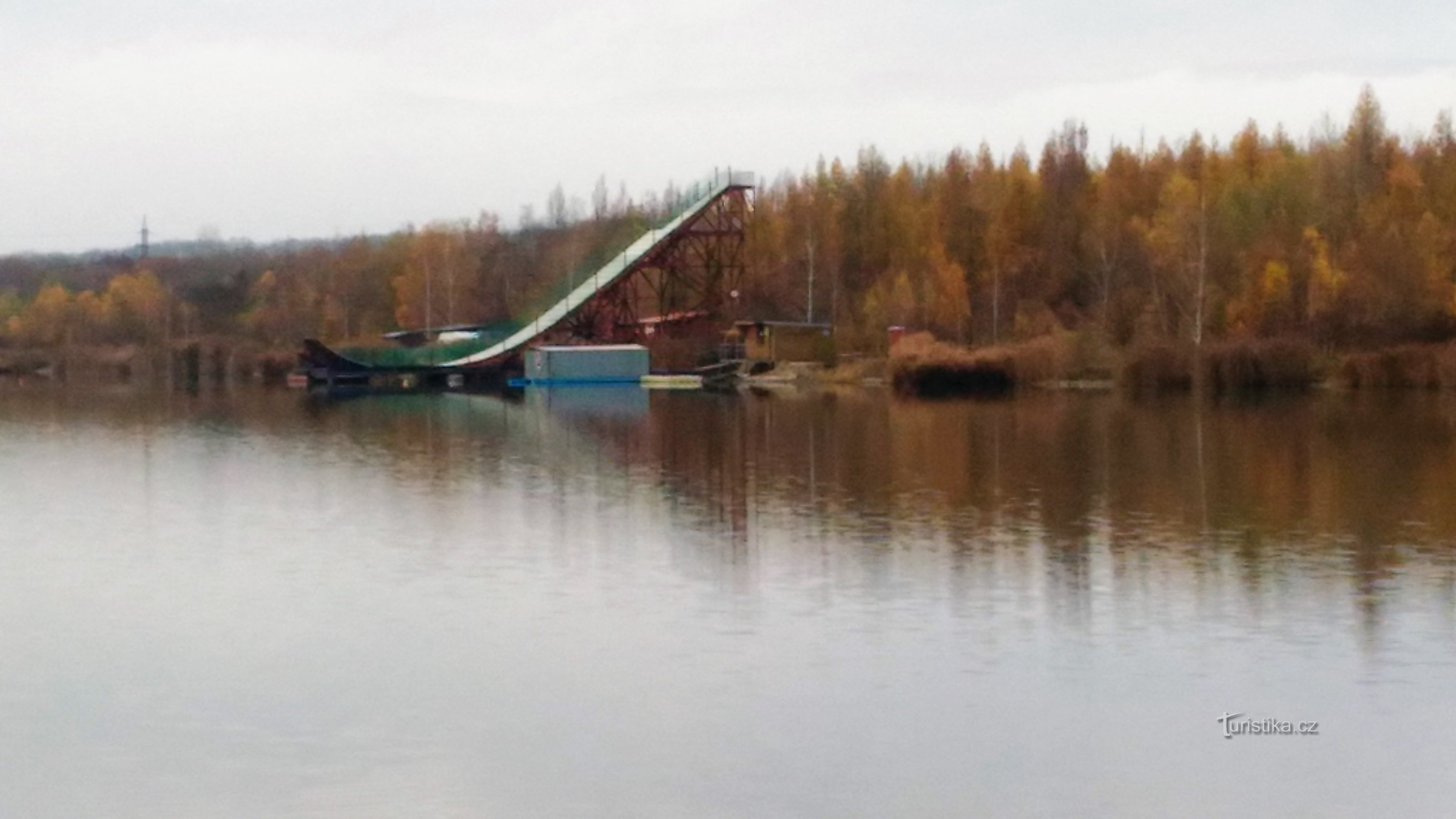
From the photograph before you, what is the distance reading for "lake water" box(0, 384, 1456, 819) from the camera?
10.2 metres

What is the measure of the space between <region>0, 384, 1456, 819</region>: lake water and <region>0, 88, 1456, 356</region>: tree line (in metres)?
31.7

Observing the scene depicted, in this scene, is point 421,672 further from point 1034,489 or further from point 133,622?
point 1034,489

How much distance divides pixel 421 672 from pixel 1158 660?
5236 mm

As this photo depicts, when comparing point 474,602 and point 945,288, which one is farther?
point 945,288

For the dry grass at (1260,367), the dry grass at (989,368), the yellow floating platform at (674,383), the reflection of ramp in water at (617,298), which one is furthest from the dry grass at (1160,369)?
the reflection of ramp in water at (617,298)

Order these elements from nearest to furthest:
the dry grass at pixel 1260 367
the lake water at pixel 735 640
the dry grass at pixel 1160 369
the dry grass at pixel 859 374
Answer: the lake water at pixel 735 640 → the dry grass at pixel 1260 367 → the dry grass at pixel 1160 369 → the dry grass at pixel 859 374

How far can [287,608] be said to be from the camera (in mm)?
15570

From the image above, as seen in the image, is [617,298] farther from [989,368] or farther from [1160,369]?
[1160,369]

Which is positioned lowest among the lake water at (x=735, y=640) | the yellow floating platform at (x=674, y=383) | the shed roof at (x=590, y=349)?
the lake water at (x=735, y=640)

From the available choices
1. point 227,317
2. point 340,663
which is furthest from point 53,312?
point 340,663

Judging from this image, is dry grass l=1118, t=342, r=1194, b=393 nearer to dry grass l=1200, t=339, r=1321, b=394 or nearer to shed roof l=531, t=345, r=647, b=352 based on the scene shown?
dry grass l=1200, t=339, r=1321, b=394

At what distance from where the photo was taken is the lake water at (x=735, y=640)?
10172 millimetres

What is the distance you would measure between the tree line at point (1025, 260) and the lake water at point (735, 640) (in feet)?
104

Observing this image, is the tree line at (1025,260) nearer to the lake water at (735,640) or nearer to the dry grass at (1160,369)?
the dry grass at (1160,369)
